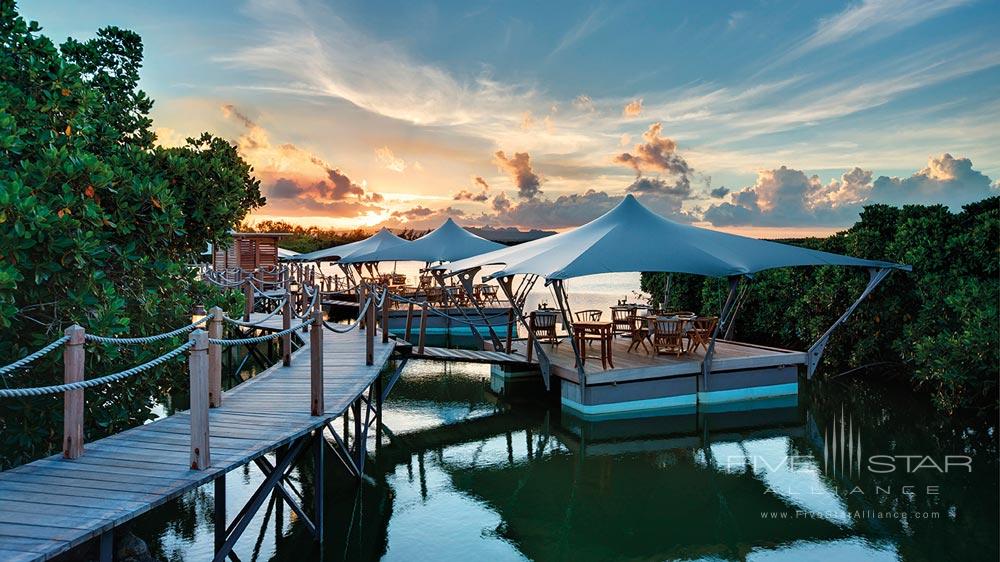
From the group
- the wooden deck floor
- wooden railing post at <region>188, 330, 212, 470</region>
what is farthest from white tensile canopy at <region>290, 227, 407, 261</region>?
wooden railing post at <region>188, 330, 212, 470</region>

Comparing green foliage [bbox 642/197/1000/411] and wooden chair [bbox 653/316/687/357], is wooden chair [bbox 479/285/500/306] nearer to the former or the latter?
green foliage [bbox 642/197/1000/411]

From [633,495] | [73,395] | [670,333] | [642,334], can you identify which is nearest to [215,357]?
[73,395]

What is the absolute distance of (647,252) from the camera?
12383 millimetres

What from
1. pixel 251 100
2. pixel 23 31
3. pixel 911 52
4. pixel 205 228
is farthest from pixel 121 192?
pixel 911 52

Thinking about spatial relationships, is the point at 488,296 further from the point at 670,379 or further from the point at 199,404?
the point at 199,404

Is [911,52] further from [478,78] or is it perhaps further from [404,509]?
[404,509]

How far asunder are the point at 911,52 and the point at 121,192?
18.4m

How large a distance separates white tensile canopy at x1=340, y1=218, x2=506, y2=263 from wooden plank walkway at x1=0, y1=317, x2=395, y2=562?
13.9 meters

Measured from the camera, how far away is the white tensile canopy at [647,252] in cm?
1182

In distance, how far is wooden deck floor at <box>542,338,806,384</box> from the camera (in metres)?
12.0

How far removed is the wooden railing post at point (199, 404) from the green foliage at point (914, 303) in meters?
11.7

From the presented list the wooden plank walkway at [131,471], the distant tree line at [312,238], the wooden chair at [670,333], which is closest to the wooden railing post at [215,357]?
the wooden plank walkway at [131,471]

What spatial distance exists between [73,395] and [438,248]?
17537 millimetres

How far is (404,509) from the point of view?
7.99 m
